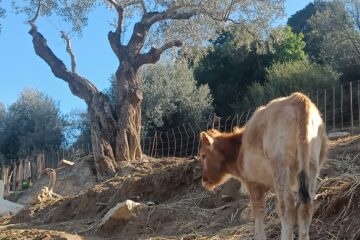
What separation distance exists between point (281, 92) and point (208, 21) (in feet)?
38.1

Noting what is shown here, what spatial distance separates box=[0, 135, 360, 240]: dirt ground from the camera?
700 cm

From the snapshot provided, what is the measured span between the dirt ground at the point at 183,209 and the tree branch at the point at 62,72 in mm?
4845

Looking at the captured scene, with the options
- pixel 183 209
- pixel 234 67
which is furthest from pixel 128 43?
pixel 234 67

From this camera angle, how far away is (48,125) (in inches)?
1667

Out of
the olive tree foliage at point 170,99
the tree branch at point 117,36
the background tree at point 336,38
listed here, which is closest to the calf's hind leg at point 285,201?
the tree branch at point 117,36

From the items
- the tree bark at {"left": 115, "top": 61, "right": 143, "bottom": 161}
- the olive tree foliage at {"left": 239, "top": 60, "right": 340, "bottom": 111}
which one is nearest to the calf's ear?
the tree bark at {"left": 115, "top": 61, "right": 143, "bottom": 161}

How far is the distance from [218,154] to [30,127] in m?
36.2

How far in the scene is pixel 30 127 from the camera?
4238 cm

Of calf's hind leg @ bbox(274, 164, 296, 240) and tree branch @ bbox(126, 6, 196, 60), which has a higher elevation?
tree branch @ bbox(126, 6, 196, 60)

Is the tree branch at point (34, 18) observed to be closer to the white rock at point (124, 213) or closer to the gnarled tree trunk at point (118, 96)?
the gnarled tree trunk at point (118, 96)

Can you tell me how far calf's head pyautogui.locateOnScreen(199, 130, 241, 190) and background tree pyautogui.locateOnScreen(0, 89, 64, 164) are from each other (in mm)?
33473

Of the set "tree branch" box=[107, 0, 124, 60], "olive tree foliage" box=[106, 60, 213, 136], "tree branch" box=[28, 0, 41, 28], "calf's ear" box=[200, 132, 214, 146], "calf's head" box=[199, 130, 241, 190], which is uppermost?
"tree branch" box=[28, 0, 41, 28]

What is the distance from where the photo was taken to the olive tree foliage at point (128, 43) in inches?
739

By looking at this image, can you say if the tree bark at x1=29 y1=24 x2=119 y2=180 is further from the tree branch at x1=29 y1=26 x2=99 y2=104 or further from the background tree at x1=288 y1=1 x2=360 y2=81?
the background tree at x1=288 y1=1 x2=360 y2=81
